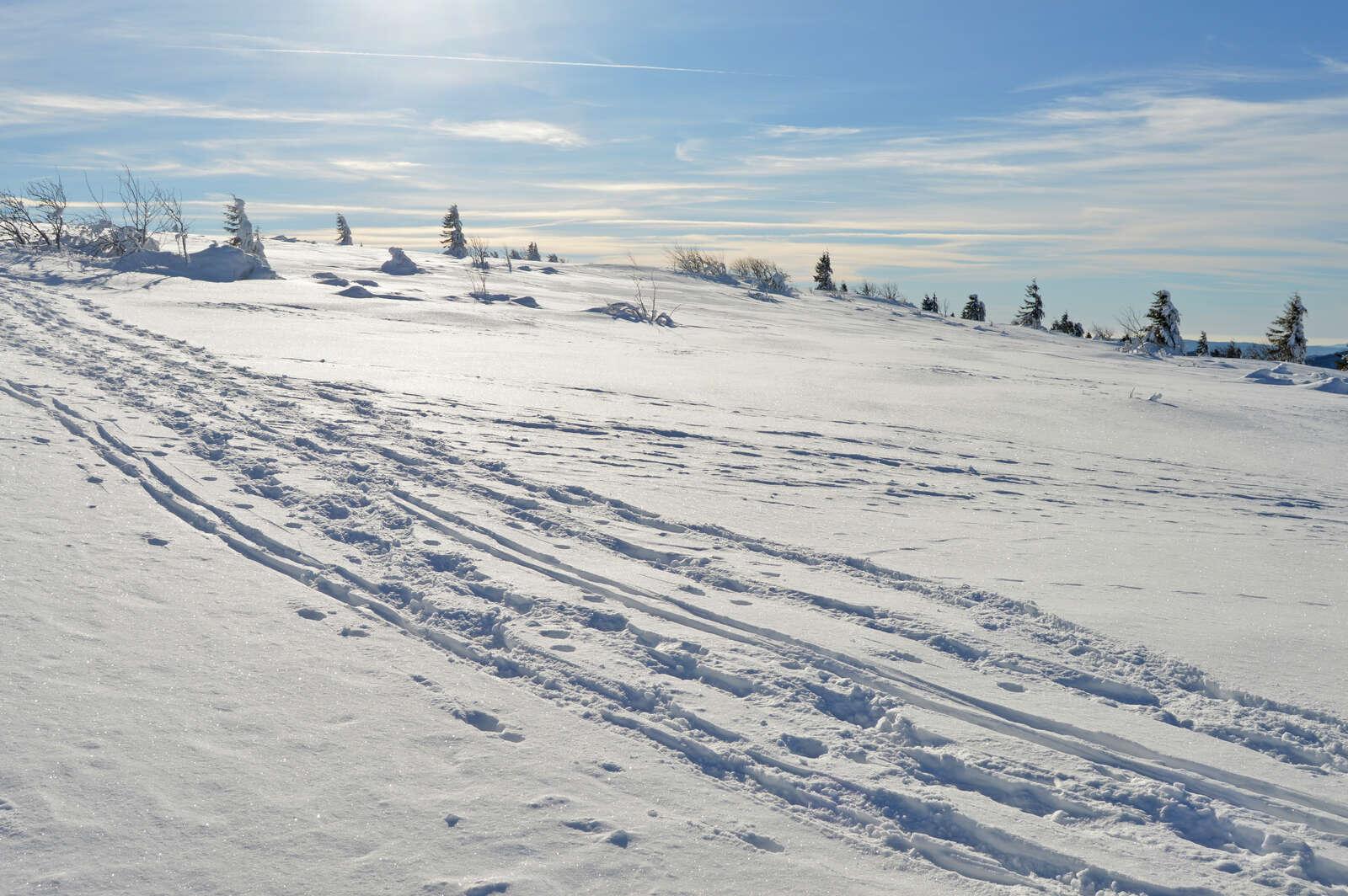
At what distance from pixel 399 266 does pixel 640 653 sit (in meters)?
23.3

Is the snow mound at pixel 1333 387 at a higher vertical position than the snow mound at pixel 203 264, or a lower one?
lower

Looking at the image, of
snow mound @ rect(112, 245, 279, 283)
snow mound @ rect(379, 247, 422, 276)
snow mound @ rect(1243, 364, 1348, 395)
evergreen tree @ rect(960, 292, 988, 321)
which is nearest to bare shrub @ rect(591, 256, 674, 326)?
snow mound @ rect(379, 247, 422, 276)

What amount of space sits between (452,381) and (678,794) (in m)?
8.11

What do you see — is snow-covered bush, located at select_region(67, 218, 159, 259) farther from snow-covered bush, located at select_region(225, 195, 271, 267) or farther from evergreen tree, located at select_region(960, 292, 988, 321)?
evergreen tree, located at select_region(960, 292, 988, 321)

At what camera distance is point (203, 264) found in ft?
66.8

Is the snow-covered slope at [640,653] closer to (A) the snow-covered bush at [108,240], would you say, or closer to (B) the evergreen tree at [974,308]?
(A) the snow-covered bush at [108,240]

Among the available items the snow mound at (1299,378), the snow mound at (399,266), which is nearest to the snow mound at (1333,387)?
the snow mound at (1299,378)

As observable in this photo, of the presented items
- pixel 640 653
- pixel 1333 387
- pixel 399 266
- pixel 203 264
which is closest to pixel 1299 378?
pixel 1333 387

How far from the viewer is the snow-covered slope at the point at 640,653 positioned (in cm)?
258

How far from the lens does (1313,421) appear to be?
1055 cm

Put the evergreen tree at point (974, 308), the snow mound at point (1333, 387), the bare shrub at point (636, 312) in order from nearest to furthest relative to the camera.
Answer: the snow mound at point (1333, 387)
the bare shrub at point (636, 312)
the evergreen tree at point (974, 308)

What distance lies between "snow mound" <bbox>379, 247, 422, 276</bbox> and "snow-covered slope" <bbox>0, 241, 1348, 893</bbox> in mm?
16793

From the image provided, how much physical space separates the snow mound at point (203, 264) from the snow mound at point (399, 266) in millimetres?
4049

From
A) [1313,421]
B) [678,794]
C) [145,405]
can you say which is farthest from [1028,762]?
[1313,421]
